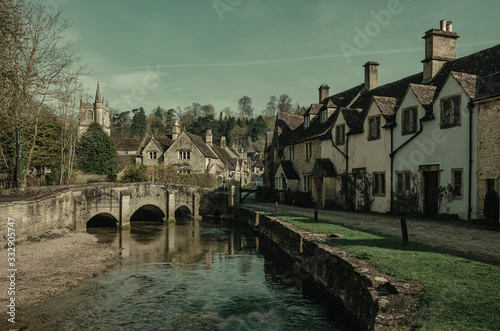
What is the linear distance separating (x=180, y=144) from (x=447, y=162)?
1686 inches

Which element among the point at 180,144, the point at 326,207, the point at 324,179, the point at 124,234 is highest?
the point at 180,144

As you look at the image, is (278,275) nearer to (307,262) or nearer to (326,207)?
(307,262)

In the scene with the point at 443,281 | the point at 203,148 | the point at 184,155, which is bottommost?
the point at 443,281

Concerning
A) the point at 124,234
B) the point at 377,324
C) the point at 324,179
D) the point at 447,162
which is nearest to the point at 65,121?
the point at 124,234

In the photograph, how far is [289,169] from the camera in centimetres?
3431

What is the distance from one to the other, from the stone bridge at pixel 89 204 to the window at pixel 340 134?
1575 cm

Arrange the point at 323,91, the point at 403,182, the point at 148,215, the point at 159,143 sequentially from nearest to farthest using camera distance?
the point at 403,182, the point at 148,215, the point at 323,91, the point at 159,143

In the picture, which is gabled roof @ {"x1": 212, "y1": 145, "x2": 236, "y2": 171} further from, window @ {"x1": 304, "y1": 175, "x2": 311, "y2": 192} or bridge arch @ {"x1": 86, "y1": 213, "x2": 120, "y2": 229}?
window @ {"x1": 304, "y1": 175, "x2": 311, "y2": 192}

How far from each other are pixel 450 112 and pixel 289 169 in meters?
18.3

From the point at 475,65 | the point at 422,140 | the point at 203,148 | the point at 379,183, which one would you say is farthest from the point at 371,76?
the point at 203,148

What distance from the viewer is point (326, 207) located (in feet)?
87.6

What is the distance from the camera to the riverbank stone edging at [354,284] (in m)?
6.15

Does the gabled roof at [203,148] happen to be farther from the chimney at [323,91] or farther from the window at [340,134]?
the window at [340,134]

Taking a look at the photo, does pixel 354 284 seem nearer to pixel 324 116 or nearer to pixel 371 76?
pixel 324 116
